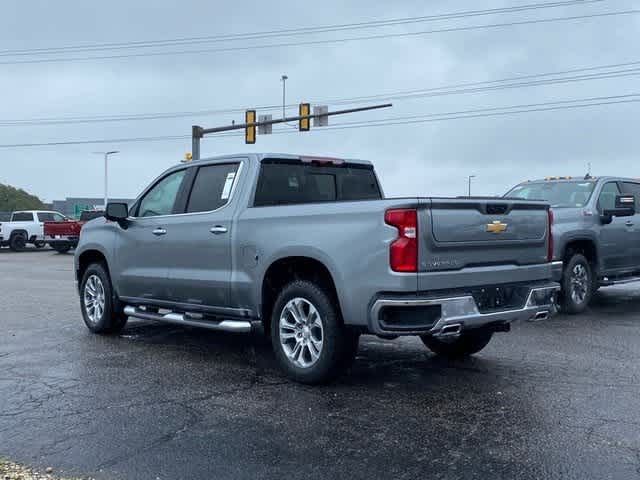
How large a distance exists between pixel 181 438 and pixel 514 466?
6.90ft

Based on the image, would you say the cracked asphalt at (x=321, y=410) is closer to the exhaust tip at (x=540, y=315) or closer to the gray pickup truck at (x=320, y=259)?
the gray pickup truck at (x=320, y=259)

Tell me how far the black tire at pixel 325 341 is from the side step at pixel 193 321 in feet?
2.00

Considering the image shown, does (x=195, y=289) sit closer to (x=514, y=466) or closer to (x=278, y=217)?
(x=278, y=217)

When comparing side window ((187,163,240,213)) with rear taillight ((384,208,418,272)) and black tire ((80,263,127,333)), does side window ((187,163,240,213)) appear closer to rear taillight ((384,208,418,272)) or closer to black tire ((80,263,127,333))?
black tire ((80,263,127,333))

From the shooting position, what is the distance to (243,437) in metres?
4.71

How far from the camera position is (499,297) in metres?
5.91

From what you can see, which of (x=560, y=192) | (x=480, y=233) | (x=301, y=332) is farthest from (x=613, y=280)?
(x=301, y=332)

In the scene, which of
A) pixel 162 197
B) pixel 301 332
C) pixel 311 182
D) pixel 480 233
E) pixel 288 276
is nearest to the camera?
pixel 480 233

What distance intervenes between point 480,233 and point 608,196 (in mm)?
6055

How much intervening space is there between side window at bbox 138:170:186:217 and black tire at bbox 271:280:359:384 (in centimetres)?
225

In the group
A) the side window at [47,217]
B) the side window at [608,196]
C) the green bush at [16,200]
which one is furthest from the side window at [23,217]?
the green bush at [16,200]

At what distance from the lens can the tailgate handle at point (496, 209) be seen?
582 centimetres

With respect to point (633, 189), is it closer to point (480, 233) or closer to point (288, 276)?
point (480, 233)

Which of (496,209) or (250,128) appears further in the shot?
(250,128)
